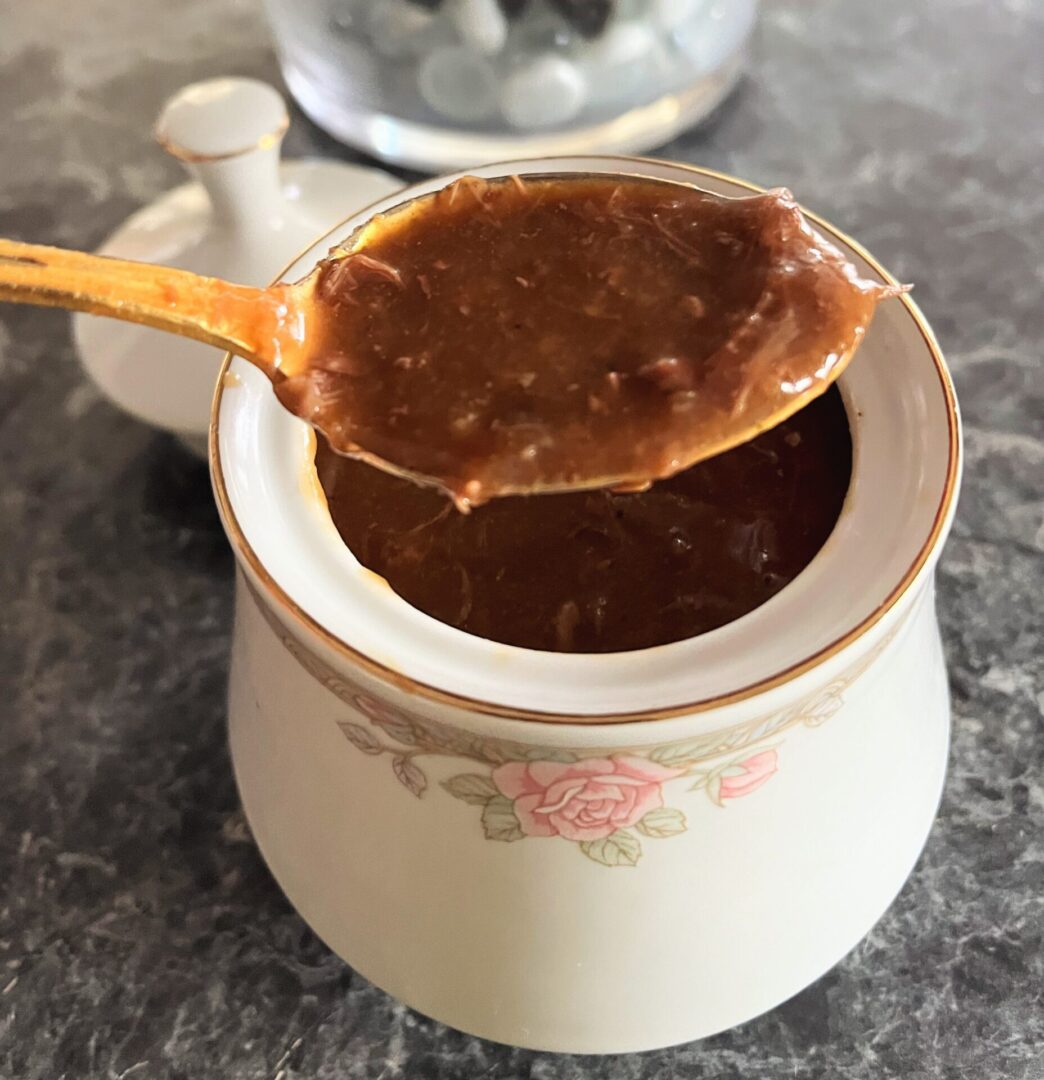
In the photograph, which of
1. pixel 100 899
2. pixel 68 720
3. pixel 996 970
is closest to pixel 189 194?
pixel 68 720

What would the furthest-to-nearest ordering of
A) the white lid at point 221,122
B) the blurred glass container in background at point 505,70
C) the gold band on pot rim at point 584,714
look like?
the blurred glass container in background at point 505,70, the white lid at point 221,122, the gold band on pot rim at point 584,714

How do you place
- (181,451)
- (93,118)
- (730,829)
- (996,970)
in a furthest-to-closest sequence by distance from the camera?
(93,118), (181,451), (996,970), (730,829)

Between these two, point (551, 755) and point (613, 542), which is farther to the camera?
point (613, 542)

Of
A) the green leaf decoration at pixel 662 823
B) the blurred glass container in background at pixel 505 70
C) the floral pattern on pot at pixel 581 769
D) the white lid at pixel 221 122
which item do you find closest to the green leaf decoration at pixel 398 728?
the floral pattern on pot at pixel 581 769

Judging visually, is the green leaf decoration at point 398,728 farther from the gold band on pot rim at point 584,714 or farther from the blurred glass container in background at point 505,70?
the blurred glass container in background at point 505,70

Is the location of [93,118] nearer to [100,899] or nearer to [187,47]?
[187,47]

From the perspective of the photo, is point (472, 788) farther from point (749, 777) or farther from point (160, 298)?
point (160, 298)

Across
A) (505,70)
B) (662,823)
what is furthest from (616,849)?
(505,70)
